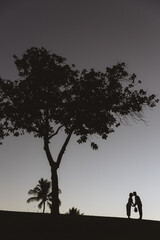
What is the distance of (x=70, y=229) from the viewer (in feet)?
61.9

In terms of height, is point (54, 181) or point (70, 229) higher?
point (54, 181)

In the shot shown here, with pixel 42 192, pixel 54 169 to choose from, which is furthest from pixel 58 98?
pixel 42 192

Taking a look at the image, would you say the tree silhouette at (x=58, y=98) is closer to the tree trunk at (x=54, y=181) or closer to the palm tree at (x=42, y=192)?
the tree trunk at (x=54, y=181)

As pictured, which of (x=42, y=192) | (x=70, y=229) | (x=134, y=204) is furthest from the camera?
(x=42, y=192)

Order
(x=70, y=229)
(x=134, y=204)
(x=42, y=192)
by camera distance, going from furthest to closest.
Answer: (x=42, y=192)
(x=134, y=204)
(x=70, y=229)

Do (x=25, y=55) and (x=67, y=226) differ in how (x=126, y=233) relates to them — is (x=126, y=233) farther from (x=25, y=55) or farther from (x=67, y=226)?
(x=25, y=55)

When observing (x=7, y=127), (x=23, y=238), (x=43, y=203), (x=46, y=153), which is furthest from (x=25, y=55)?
(x=43, y=203)

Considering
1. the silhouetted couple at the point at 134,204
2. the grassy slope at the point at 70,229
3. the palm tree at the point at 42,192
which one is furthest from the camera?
the palm tree at the point at 42,192

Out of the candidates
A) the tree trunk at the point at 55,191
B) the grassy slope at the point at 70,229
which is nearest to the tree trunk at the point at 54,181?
the tree trunk at the point at 55,191

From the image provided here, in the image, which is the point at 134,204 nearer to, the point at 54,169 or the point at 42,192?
the point at 54,169

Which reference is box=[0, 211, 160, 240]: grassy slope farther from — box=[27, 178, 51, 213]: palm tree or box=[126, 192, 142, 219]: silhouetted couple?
box=[27, 178, 51, 213]: palm tree

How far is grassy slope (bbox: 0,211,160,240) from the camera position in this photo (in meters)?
16.9

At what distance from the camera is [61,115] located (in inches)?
1183

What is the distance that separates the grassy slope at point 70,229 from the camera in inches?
665
